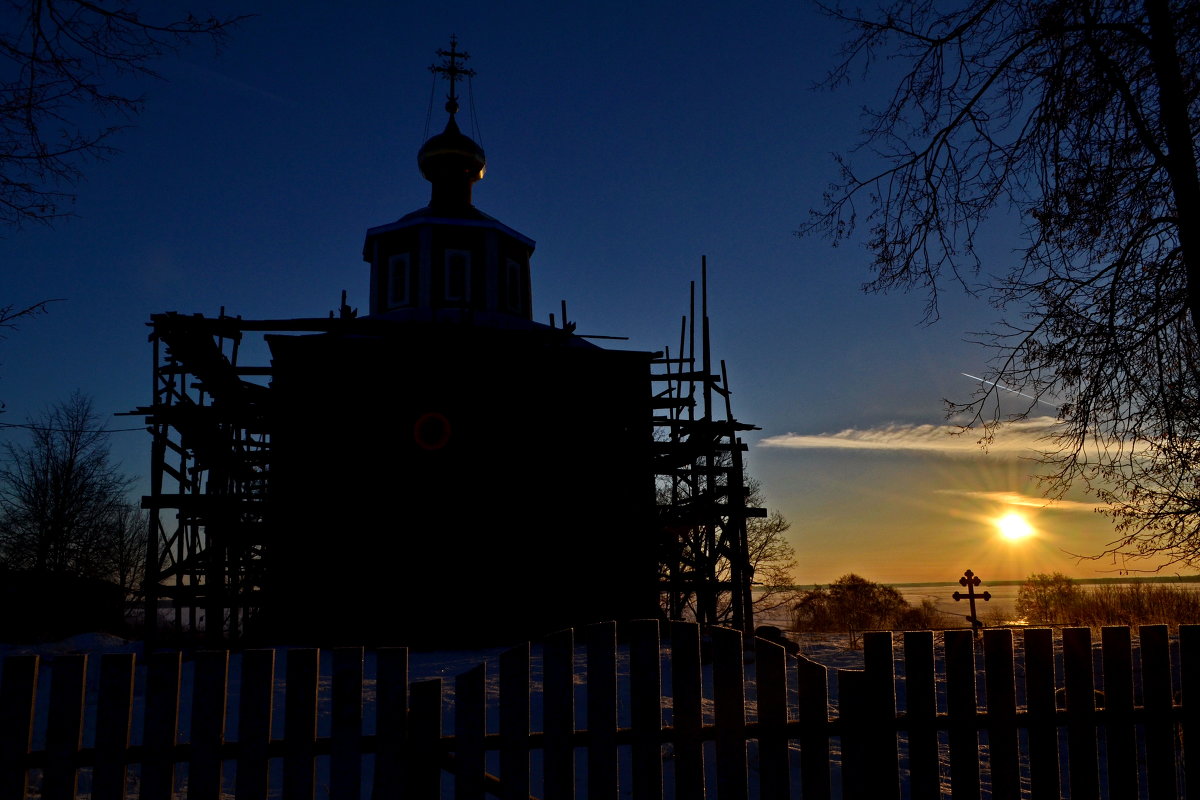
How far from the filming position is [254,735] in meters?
4.25

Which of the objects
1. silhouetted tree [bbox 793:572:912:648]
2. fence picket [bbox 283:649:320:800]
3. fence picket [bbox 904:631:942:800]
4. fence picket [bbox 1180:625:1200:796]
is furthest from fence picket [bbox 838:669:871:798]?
silhouetted tree [bbox 793:572:912:648]

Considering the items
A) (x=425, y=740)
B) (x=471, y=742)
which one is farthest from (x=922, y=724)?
(x=425, y=740)

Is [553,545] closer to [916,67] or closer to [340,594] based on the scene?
[340,594]

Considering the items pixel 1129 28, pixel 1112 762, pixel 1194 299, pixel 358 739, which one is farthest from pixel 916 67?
pixel 358 739

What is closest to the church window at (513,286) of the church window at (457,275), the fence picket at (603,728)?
the church window at (457,275)

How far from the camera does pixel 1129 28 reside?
5617mm

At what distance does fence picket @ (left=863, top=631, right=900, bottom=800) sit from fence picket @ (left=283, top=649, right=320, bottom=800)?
115 inches

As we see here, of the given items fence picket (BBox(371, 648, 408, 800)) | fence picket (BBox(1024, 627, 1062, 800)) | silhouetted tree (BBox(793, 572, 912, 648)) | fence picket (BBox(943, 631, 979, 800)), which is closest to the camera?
fence picket (BBox(371, 648, 408, 800))

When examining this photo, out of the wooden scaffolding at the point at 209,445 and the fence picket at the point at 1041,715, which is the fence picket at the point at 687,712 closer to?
the fence picket at the point at 1041,715

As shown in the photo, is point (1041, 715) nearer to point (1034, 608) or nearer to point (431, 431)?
point (431, 431)

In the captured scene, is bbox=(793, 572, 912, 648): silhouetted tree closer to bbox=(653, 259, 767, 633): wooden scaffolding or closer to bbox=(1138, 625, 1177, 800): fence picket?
bbox=(653, 259, 767, 633): wooden scaffolding

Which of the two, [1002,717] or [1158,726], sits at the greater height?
[1002,717]

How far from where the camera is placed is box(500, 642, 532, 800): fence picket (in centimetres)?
429

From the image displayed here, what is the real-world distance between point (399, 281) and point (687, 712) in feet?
66.4
